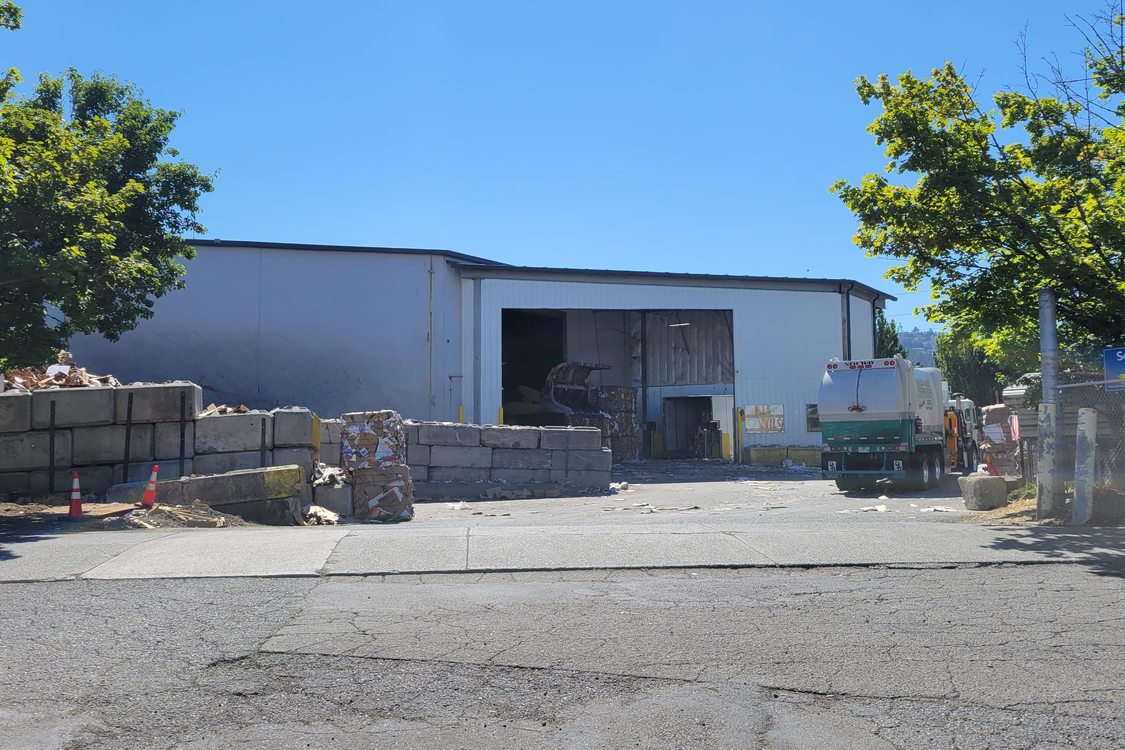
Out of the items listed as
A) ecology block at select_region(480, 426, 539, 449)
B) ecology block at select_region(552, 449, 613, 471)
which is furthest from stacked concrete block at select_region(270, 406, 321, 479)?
ecology block at select_region(552, 449, 613, 471)

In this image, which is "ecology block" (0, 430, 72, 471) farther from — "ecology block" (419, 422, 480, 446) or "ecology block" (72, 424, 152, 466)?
"ecology block" (419, 422, 480, 446)

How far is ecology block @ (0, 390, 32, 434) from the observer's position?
15.4m

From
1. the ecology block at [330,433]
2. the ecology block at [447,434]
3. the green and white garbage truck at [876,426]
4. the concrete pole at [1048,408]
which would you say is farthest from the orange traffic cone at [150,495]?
the green and white garbage truck at [876,426]

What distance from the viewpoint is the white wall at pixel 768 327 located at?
3509cm

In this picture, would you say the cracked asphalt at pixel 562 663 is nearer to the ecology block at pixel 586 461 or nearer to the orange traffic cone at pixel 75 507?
the orange traffic cone at pixel 75 507

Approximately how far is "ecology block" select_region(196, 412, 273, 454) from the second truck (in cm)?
1293

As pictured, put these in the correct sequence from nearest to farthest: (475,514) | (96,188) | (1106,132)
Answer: (1106,132), (96,188), (475,514)

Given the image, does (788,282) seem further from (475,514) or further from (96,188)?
(96,188)

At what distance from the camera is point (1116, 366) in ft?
39.4

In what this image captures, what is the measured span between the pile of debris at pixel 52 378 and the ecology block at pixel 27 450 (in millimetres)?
1085

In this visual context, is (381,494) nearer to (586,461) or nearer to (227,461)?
(227,461)

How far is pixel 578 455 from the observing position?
77.3ft

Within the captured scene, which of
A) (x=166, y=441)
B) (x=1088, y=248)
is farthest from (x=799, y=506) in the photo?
(x=166, y=441)

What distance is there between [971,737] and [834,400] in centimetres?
1849
